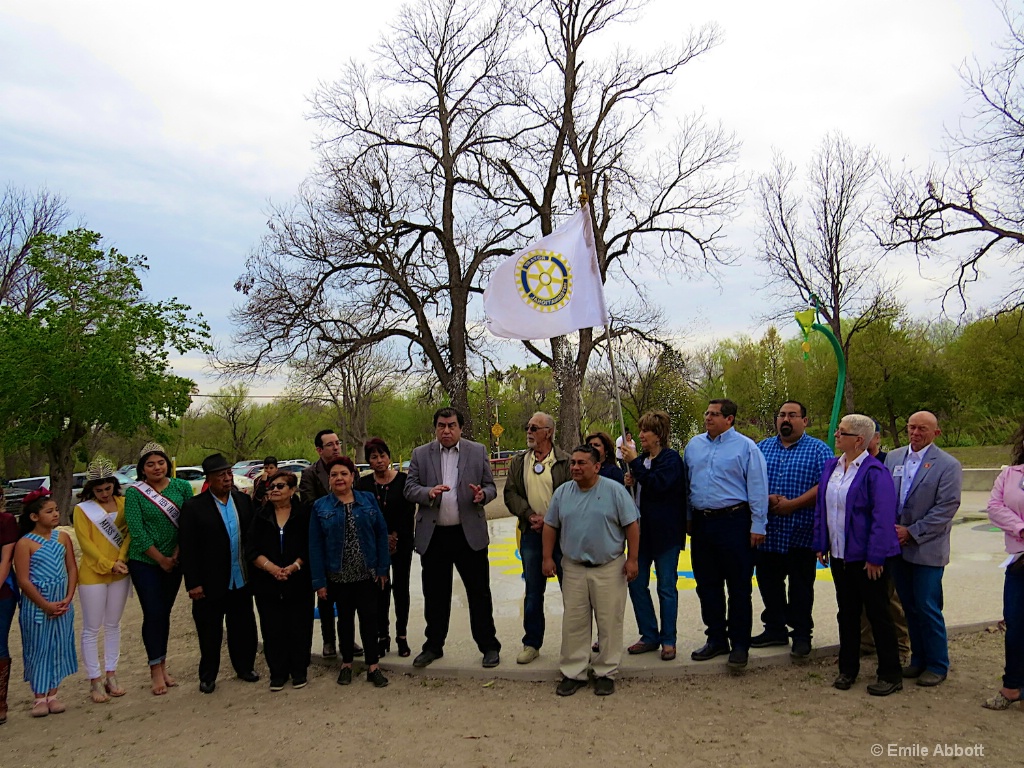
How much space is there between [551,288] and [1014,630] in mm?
4266

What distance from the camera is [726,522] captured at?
536 cm

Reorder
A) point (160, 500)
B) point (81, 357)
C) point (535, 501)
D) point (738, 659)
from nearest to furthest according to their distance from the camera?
point (738, 659), point (535, 501), point (160, 500), point (81, 357)

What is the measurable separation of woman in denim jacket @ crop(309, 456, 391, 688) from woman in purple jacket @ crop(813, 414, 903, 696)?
3226 millimetres

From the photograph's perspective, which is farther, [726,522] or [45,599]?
[45,599]

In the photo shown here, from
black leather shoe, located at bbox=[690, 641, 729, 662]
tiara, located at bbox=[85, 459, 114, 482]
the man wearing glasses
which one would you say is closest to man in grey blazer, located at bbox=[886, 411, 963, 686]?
black leather shoe, located at bbox=[690, 641, 729, 662]

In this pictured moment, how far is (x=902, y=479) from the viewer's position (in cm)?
521

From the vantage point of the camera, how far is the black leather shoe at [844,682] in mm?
4898

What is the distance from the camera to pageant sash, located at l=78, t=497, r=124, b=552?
19.0 feet

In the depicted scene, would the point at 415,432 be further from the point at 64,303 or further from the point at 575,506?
the point at 575,506

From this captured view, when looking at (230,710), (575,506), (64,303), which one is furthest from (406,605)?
(64,303)

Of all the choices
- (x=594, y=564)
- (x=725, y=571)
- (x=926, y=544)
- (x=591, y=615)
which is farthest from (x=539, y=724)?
(x=926, y=544)

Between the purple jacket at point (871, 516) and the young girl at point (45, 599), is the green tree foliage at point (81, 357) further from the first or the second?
the purple jacket at point (871, 516)

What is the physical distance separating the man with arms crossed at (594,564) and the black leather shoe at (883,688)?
160 cm

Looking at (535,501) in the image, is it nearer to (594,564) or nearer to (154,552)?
(594,564)
